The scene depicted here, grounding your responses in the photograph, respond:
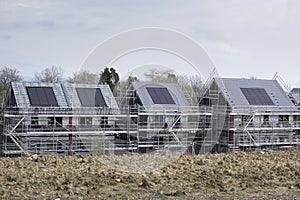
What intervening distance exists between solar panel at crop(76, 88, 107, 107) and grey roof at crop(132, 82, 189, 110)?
2.81m

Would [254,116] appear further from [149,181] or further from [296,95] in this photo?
[149,181]

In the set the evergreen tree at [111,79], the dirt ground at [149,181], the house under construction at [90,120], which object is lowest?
the dirt ground at [149,181]

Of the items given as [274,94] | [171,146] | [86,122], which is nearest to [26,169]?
[86,122]

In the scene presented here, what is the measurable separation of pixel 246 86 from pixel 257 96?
1179mm

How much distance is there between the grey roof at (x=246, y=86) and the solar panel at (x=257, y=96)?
0.28m

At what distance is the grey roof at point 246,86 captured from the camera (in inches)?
1199

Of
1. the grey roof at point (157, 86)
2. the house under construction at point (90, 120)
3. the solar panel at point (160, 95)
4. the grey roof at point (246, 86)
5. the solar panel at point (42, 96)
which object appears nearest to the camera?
the house under construction at point (90, 120)

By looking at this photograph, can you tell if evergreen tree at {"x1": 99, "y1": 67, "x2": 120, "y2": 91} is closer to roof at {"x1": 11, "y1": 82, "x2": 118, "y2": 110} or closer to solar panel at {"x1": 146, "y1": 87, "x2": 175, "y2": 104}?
solar panel at {"x1": 146, "y1": 87, "x2": 175, "y2": 104}

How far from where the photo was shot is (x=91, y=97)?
91.9ft

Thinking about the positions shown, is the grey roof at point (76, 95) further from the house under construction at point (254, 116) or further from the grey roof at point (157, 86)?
the house under construction at point (254, 116)

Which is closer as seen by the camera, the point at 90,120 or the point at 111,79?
the point at 90,120

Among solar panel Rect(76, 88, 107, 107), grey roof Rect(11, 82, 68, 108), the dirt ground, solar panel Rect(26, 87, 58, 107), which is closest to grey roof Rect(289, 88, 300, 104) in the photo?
solar panel Rect(76, 88, 107, 107)

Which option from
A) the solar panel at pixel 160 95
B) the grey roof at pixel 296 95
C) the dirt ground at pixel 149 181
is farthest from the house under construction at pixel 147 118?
the dirt ground at pixel 149 181

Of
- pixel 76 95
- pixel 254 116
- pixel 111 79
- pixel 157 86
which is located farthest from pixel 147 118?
pixel 111 79
